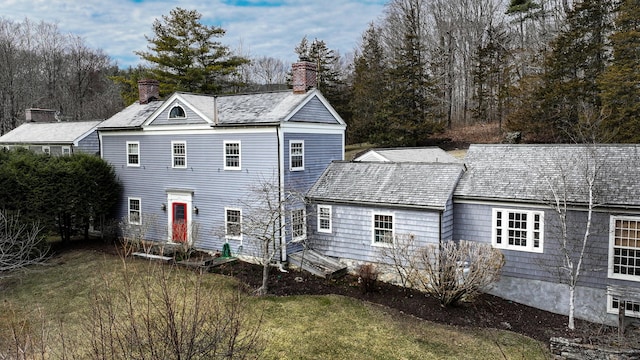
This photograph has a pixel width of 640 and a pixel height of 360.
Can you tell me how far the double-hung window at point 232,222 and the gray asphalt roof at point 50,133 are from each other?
503 inches

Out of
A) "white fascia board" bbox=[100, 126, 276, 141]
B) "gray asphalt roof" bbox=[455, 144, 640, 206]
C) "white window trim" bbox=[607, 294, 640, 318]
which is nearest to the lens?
"white window trim" bbox=[607, 294, 640, 318]

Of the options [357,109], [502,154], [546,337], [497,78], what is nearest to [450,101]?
[497,78]

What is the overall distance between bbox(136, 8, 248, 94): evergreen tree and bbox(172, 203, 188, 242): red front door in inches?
914

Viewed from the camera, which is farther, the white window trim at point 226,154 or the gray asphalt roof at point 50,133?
the gray asphalt roof at point 50,133

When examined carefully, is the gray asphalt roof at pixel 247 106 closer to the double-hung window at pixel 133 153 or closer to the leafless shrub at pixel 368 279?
the double-hung window at pixel 133 153

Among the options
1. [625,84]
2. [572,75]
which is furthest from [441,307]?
[572,75]

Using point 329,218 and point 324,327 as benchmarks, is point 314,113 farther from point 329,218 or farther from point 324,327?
point 324,327

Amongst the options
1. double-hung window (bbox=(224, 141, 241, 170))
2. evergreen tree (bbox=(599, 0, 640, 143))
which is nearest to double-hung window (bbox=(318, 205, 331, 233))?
double-hung window (bbox=(224, 141, 241, 170))

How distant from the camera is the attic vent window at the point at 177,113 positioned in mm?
20744

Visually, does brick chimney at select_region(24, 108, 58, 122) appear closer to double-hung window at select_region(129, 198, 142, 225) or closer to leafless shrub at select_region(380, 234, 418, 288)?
double-hung window at select_region(129, 198, 142, 225)

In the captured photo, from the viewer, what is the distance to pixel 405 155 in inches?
1039

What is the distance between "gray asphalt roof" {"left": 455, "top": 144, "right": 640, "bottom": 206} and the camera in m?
14.3

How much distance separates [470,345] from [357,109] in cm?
3509

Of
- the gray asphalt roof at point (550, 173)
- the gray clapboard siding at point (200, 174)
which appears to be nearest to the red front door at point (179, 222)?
the gray clapboard siding at point (200, 174)
